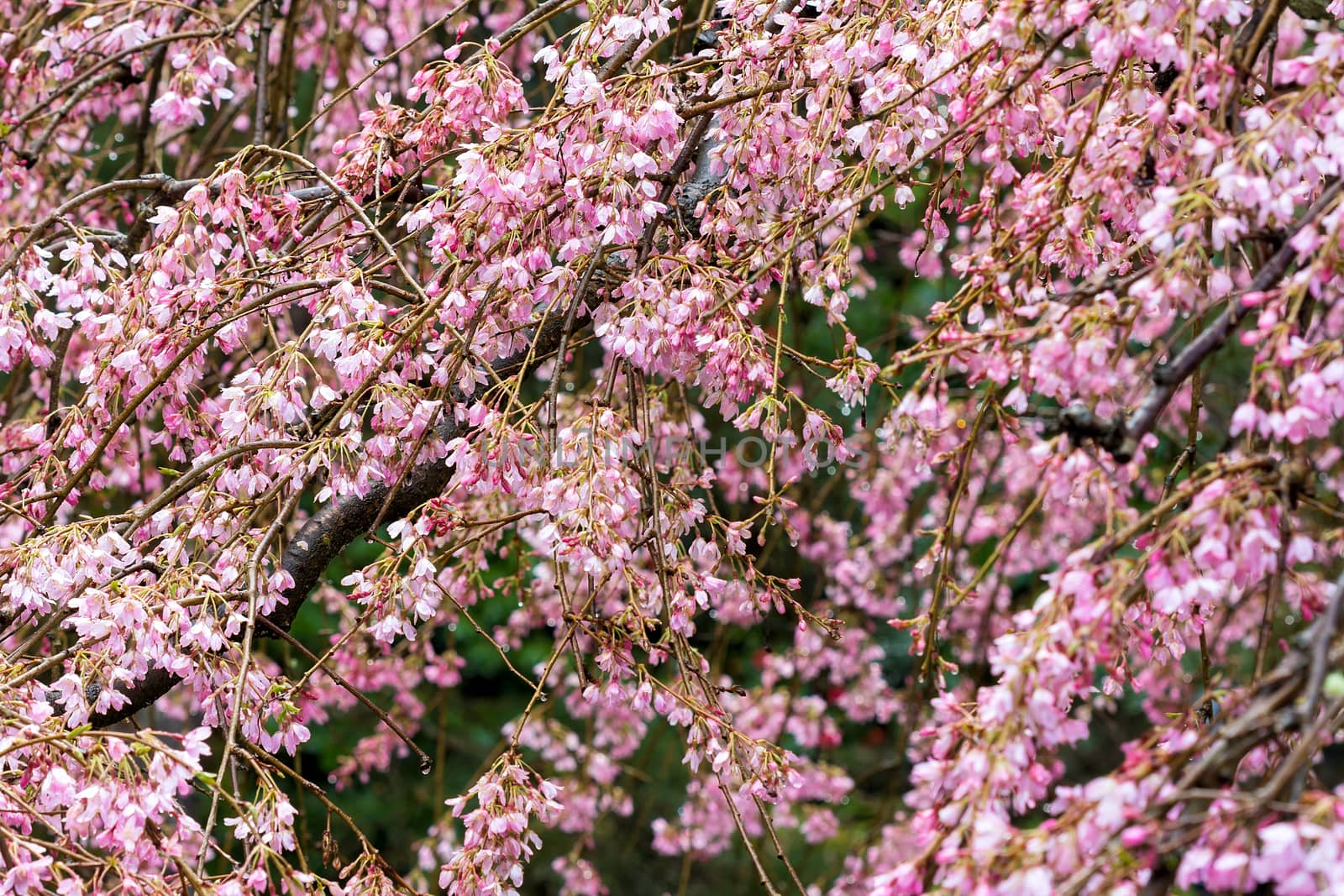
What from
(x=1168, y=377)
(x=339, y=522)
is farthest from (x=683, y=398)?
(x=1168, y=377)

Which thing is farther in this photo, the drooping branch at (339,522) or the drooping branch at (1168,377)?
the drooping branch at (339,522)

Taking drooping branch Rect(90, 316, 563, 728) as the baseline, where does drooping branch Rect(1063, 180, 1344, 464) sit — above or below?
above

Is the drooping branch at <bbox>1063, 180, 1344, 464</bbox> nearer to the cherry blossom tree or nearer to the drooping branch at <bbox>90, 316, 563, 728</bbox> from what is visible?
the cherry blossom tree

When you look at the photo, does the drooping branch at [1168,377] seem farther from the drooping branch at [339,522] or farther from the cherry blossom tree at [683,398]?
the drooping branch at [339,522]

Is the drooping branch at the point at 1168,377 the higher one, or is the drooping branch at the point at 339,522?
the drooping branch at the point at 1168,377

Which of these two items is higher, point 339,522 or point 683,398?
point 339,522

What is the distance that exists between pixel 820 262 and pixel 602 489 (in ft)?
1.55

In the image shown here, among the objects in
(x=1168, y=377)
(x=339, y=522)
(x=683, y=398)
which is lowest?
(x=683, y=398)

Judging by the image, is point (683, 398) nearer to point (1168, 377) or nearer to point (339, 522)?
point (339, 522)

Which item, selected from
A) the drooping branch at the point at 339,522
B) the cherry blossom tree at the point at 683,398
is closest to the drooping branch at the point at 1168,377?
the cherry blossom tree at the point at 683,398

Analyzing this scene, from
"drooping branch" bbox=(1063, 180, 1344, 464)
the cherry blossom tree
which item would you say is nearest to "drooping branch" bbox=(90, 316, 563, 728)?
the cherry blossom tree

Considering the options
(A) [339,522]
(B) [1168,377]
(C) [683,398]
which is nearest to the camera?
(B) [1168,377]

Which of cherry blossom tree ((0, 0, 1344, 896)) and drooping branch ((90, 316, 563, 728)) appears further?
drooping branch ((90, 316, 563, 728))

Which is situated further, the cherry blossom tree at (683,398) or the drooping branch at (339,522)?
the drooping branch at (339,522)
